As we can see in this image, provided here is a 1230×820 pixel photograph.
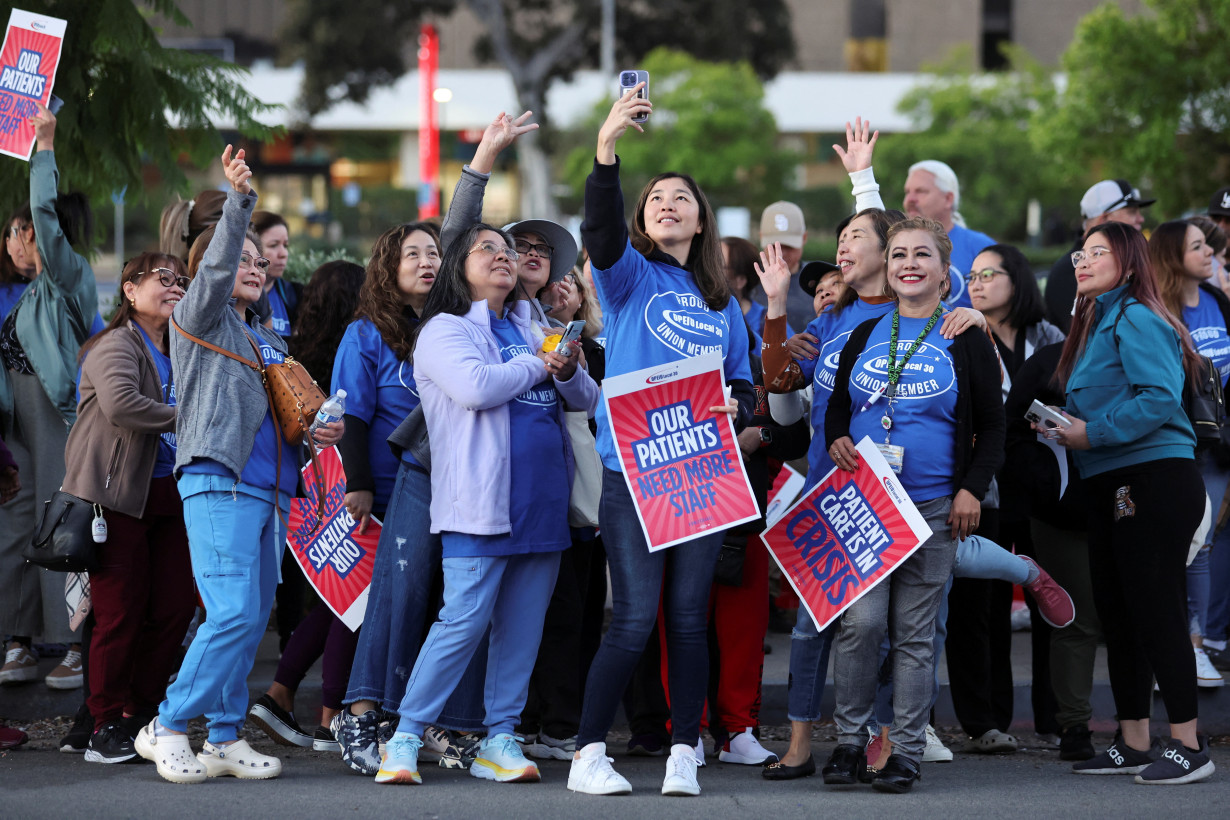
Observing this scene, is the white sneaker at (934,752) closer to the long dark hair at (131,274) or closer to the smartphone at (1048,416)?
the smartphone at (1048,416)

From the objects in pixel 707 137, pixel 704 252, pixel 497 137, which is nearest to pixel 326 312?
pixel 497 137

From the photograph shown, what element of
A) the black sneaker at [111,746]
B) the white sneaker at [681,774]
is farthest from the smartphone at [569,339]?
the black sneaker at [111,746]

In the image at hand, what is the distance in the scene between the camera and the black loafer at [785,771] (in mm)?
5312

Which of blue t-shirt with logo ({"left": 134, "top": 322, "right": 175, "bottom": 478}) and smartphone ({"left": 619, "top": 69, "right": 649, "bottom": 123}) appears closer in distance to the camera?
smartphone ({"left": 619, "top": 69, "right": 649, "bottom": 123})

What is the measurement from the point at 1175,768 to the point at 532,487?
265cm

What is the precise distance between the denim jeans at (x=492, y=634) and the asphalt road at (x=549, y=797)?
292mm

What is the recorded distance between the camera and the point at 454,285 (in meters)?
5.29

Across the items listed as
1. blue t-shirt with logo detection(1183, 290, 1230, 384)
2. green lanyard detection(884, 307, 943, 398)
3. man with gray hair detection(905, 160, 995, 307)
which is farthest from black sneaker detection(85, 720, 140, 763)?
blue t-shirt with logo detection(1183, 290, 1230, 384)

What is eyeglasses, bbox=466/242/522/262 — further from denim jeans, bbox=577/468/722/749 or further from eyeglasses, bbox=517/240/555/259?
denim jeans, bbox=577/468/722/749

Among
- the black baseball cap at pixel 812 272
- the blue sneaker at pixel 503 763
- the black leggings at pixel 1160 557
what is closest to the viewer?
the blue sneaker at pixel 503 763

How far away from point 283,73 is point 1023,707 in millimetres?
51989

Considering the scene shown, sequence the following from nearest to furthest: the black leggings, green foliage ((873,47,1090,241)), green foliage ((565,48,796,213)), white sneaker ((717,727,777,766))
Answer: the black leggings, white sneaker ((717,727,777,766)), green foliage ((565,48,796,213)), green foliage ((873,47,1090,241))

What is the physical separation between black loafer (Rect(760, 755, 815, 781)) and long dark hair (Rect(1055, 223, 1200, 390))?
6.18 feet

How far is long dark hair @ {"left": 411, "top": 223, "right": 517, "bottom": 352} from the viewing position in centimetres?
528
